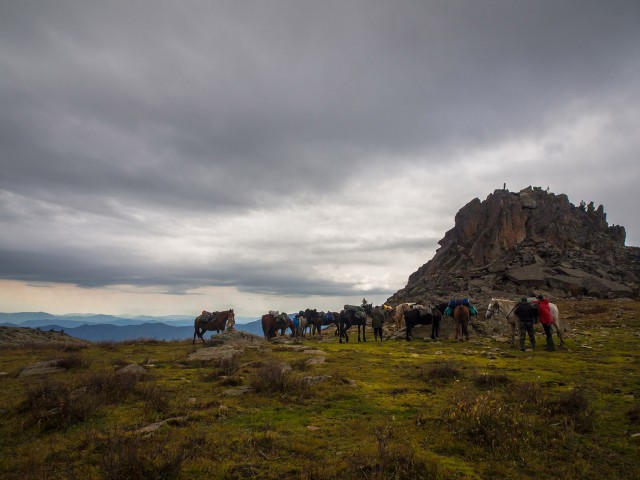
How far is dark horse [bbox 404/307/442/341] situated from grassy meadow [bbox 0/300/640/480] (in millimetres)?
11227

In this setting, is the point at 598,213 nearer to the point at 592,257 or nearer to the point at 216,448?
the point at 592,257

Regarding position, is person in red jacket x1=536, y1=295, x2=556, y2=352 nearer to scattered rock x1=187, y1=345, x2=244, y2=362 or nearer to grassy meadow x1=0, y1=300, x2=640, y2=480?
grassy meadow x1=0, y1=300, x2=640, y2=480

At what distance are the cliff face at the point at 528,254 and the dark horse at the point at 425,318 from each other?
2596 cm

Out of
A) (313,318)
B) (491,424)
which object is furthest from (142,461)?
(313,318)

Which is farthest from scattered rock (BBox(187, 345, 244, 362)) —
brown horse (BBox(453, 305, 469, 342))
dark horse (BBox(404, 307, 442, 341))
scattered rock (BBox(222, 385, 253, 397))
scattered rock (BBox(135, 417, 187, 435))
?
brown horse (BBox(453, 305, 469, 342))

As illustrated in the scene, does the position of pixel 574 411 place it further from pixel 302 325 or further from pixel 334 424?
pixel 302 325

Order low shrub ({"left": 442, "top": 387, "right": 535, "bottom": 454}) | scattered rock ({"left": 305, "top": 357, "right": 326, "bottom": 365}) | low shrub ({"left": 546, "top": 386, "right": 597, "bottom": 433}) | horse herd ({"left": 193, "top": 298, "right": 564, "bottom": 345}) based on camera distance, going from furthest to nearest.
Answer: horse herd ({"left": 193, "top": 298, "right": 564, "bottom": 345}), scattered rock ({"left": 305, "top": 357, "right": 326, "bottom": 365}), low shrub ({"left": 546, "top": 386, "right": 597, "bottom": 433}), low shrub ({"left": 442, "top": 387, "right": 535, "bottom": 454})

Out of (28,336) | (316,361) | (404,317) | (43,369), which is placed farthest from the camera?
(28,336)

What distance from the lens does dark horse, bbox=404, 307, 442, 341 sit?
961 inches

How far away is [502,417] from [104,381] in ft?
33.2

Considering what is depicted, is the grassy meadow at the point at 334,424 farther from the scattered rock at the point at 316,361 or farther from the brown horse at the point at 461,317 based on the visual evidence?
the brown horse at the point at 461,317

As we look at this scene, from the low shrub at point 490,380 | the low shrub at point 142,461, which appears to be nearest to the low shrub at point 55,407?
the low shrub at point 142,461

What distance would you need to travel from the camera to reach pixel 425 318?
80.5ft

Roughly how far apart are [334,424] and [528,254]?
67.2m
